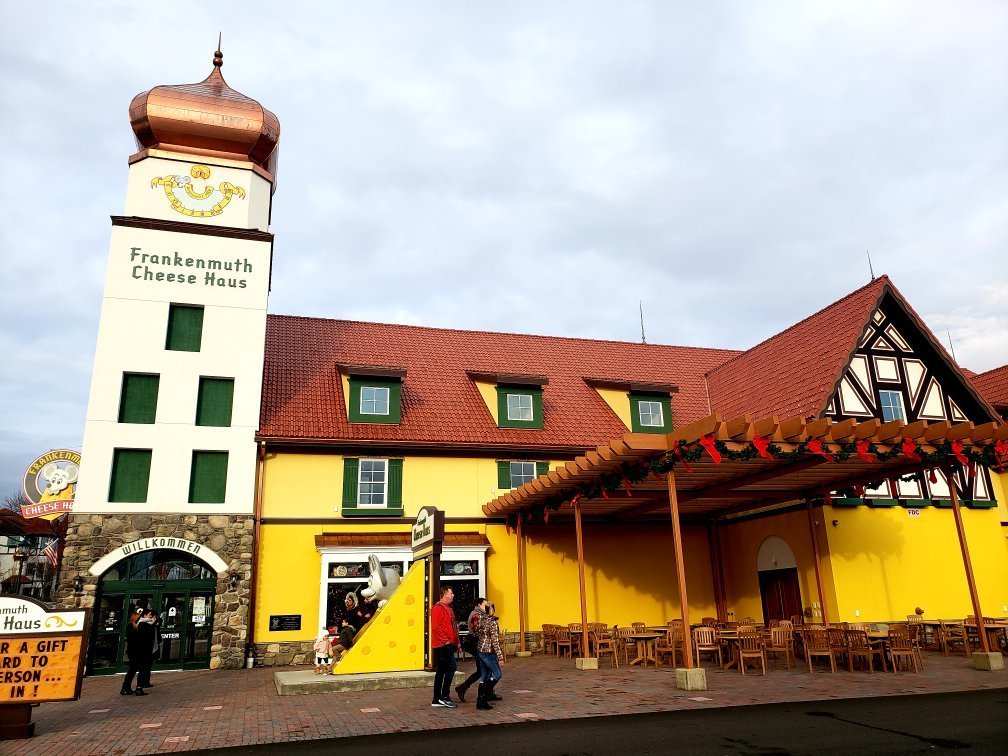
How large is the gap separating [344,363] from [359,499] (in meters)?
4.39

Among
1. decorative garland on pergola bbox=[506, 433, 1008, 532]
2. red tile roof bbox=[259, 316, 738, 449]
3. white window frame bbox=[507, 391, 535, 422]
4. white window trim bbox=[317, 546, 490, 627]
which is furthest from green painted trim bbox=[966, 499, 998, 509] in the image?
white window trim bbox=[317, 546, 490, 627]

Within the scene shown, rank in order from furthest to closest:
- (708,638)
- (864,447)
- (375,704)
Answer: (708,638) < (864,447) < (375,704)

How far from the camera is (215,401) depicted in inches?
747

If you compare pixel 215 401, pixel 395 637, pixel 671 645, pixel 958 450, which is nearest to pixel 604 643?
pixel 671 645

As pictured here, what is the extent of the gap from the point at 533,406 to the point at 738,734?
47.0 ft

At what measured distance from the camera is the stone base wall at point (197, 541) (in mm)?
16953

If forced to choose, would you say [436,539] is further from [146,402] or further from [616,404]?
[616,404]

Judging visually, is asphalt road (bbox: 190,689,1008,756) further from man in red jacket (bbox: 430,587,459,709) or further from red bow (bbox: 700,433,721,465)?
red bow (bbox: 700,433,721,465)

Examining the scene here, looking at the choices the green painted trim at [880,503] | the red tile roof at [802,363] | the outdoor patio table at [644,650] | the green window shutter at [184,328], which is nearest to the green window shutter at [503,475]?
the outdoor patio table at [644,650]

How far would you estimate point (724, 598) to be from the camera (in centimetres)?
2130

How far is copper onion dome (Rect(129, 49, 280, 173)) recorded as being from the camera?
20.2m

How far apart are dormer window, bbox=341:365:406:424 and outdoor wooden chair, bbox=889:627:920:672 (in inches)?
507

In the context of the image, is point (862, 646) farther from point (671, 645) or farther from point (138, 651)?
point (138, 651)

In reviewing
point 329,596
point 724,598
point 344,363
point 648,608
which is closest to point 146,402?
point 344,363
